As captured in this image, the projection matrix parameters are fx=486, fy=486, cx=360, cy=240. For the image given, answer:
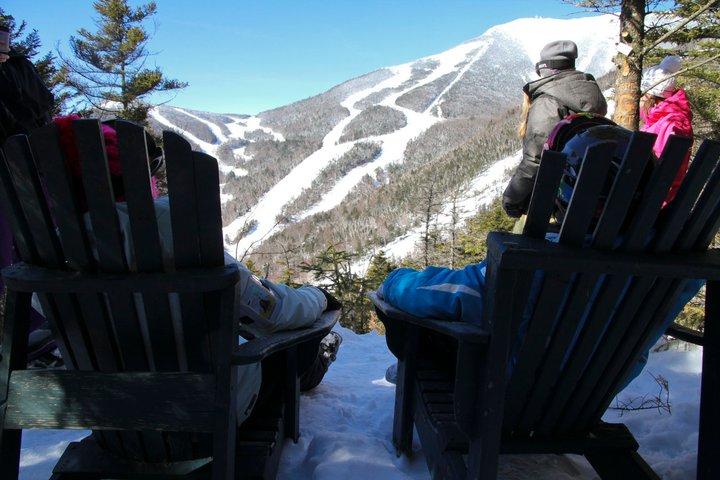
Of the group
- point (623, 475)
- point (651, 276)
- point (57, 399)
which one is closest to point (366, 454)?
point (623, 475)

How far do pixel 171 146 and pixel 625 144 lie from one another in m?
1.43

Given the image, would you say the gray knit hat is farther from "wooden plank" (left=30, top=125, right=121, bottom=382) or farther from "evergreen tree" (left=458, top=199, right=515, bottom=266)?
"evergreen tree" (left=458, top=199, right=515, bottom=266)

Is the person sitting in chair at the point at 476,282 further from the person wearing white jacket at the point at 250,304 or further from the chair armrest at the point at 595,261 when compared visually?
the person wearing white jacket at the point at 250,304

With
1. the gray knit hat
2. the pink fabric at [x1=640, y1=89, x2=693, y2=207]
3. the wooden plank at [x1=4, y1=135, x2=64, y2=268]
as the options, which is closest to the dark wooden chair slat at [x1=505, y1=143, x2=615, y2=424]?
the wooden plank at [x1=4, y1=135, x2=64, y2=268]

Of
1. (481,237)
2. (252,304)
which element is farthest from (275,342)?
(481,237)

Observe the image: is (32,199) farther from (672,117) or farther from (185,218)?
(672,117)

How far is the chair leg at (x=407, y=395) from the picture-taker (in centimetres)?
240

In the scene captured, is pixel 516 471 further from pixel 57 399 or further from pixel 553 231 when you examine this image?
pixel 57 399

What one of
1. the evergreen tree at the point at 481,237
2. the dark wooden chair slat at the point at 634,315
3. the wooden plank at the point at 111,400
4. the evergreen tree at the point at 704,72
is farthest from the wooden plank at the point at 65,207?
the evergreen tree at the point at 481,237

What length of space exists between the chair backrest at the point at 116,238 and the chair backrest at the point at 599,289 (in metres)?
1.02

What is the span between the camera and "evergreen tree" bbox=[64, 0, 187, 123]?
64.2 ft

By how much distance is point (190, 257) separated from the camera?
1.55 meters

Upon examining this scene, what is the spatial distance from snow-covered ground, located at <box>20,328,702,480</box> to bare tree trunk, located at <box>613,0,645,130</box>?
385 centimetres

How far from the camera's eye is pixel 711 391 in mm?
1686
